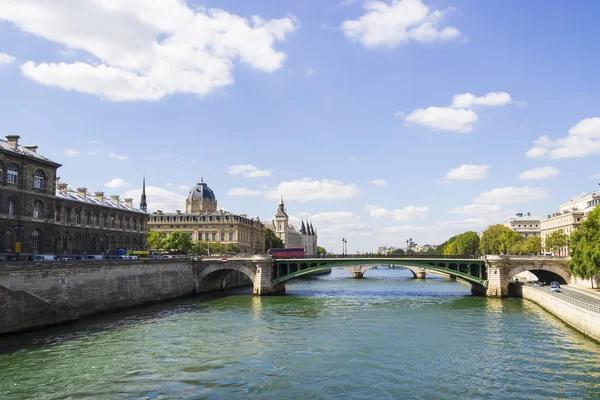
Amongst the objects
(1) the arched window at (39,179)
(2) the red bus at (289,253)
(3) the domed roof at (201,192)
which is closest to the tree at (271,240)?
(3) the domed roof at (201,192)

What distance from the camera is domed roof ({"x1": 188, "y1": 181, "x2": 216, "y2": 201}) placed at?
487 ft

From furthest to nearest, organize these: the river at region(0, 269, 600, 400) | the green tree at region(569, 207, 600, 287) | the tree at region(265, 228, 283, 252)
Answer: the tree at region(265, 228, 283, 252) < the green tree at region(569, 207, 600, 287) < the river at region(0, 269, 600, 400)

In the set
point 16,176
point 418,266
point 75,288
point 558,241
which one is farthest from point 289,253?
point 558,241

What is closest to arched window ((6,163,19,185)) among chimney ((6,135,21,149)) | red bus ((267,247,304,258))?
chimney ((6,135,21,149))

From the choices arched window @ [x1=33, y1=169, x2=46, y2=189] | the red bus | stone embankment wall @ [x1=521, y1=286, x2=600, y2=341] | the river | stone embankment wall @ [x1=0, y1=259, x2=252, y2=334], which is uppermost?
arched window @ [x1=33, y1=169, x2=46, y2=189]

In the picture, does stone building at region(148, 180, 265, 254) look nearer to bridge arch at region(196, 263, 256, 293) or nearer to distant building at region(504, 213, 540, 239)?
bridge arch at region(196, 263, 256, 293)

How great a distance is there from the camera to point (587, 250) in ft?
167

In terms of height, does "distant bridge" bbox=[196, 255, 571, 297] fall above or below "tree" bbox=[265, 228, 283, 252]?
below

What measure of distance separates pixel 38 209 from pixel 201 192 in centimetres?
9616

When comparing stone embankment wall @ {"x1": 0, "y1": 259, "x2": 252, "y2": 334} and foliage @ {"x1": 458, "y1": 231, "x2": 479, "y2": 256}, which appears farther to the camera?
foliage @ {"x1": 458, "y1": 231, "x2": 479, "y2": 256}

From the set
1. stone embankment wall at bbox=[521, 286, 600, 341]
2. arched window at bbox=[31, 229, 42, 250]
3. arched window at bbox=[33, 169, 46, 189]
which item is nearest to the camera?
stone embankment wall at bbox=[521, 286, 600, 341]

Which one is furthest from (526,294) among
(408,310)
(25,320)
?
(25,320)

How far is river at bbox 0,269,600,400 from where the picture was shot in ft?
76.4

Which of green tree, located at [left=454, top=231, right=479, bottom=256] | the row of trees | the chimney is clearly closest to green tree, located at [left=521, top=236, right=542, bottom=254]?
green tree, located at [left=454, top=231, right=479, bottom=256]
